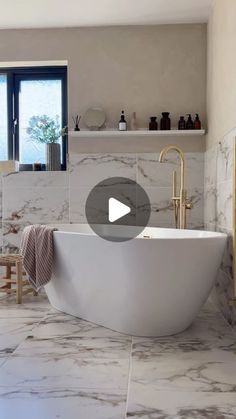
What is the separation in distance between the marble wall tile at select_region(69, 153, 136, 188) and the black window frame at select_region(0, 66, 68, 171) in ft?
0.96

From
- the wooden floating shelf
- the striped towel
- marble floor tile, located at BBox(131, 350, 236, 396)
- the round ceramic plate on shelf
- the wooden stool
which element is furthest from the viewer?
the round ceramic plate on shelf

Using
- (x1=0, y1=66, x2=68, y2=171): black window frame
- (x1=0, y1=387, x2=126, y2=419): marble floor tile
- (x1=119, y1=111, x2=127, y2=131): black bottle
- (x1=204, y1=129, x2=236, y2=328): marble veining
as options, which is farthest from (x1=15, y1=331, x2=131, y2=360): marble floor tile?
(x1=0, y1=66, x2=68, y2=171): black window frame

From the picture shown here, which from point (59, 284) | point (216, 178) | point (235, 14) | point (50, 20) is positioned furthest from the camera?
point (50, 20)

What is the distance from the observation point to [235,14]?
257 cm

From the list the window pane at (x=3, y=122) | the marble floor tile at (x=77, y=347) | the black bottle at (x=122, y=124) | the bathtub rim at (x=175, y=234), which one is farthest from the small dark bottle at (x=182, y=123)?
the marble floor tile at (x=77, y=347)

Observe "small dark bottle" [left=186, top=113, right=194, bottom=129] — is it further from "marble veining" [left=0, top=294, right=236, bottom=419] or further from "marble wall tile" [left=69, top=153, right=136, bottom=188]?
"marble veining" [left=0, top=294, right=236, bottom=419]

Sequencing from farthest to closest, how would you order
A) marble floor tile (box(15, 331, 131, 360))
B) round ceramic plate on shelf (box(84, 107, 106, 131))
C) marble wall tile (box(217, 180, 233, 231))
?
round ceramic plate on shelf (box(84, 107, 106, 131))
marble wall tile (box(217, 180, 233, 231))
marble floor tile (box(15, 331, 131, 360))

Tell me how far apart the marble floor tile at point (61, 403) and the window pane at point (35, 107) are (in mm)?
2744

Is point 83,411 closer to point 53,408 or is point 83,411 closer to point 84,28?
point 53,408

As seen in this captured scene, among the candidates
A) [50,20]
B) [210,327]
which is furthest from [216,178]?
[50,20]

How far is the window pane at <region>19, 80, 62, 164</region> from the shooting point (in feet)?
13.5

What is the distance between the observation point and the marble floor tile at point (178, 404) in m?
1.54

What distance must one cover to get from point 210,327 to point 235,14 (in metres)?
2.03

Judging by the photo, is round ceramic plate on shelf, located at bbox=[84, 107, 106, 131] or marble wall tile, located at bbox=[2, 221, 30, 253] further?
marble wall tile, located at bbox=[2, 221, 30, 253]
